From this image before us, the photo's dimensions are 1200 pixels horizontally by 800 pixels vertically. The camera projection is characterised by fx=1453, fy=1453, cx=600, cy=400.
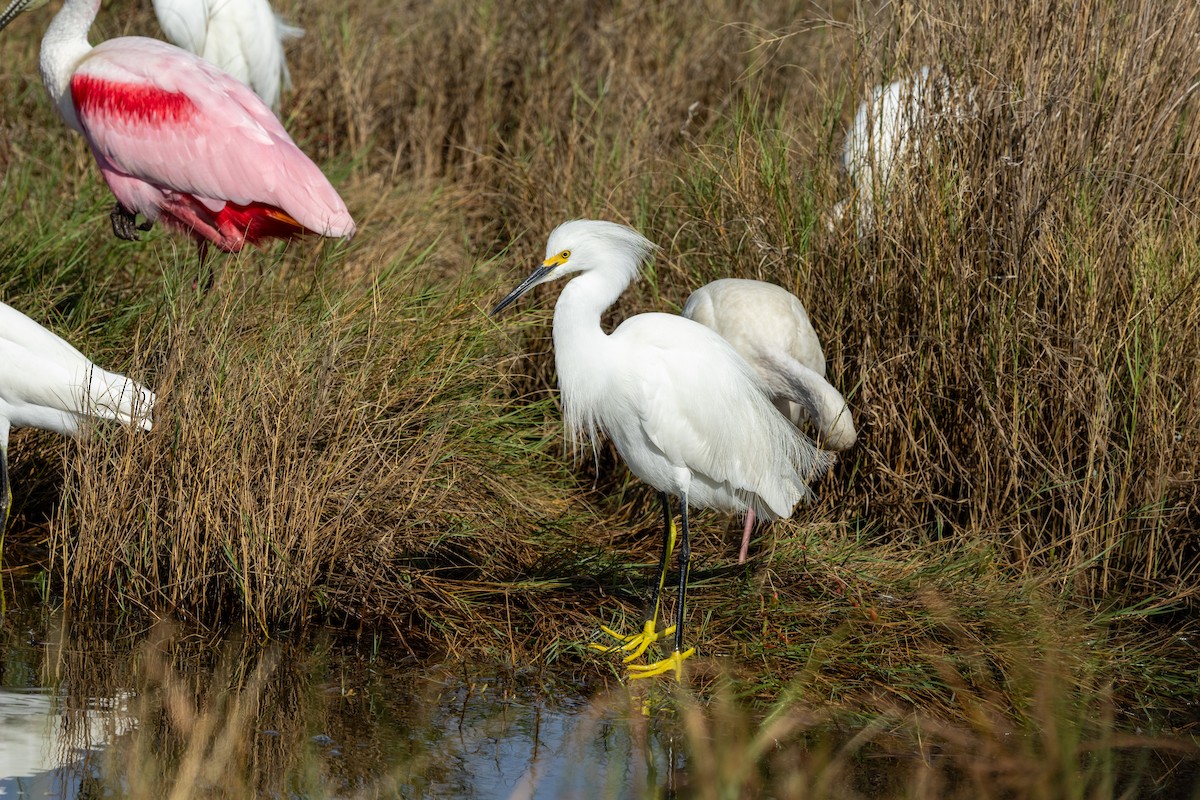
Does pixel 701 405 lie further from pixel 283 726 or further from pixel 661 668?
pixel 283 726

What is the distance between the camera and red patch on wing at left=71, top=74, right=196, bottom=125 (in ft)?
18.5

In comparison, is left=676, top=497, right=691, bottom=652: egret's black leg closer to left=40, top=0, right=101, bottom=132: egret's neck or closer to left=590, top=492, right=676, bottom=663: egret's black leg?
left=590, top=492, right=676, bottom=663: egret's black leg

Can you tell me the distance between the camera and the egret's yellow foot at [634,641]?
4094mm

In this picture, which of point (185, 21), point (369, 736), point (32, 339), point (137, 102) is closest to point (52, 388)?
point (32, 339)

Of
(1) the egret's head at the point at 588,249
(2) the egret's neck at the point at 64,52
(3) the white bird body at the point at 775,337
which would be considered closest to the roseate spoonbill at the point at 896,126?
(3) the white bird body at the point at 775,337

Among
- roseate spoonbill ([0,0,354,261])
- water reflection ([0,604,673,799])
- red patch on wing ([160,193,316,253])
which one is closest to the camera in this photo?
water reflection ([0,604,673,799])

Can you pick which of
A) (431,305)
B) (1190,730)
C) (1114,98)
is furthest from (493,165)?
(1190,730)

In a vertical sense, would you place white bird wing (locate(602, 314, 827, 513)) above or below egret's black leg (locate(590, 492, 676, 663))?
above

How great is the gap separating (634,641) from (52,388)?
6.06 feet

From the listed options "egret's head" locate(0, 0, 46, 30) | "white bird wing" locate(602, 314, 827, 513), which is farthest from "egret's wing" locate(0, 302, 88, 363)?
"egret's head" locate(0, 0, 46, 30)

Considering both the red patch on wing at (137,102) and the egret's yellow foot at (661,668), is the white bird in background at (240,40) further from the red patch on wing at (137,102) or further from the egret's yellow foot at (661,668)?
the egret's yellow foot at (661,668)

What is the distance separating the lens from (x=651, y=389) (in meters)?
4.06

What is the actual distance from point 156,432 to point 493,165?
11.9 feet

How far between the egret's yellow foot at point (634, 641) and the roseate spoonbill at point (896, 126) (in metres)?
1.71
